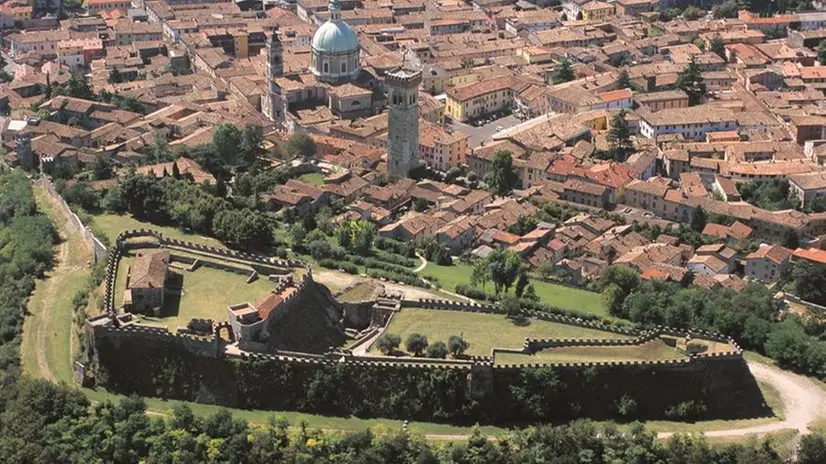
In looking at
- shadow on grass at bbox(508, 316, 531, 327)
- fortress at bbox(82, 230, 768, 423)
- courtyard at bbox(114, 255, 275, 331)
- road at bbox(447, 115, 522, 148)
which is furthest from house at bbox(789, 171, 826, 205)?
courtyard at bbox(114, 255, 275, 331)

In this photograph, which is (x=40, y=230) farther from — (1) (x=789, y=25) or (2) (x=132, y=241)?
(1) (x=789, y=25)

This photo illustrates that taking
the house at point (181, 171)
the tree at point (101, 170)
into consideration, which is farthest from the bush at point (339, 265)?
the tree at point (101, 170)

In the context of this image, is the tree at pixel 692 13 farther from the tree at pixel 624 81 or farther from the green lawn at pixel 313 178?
the green lawn at pixel 313 178

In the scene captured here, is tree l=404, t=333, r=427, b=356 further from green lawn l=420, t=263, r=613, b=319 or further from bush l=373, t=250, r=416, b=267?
bush l=373, t=250, r=416, b=267

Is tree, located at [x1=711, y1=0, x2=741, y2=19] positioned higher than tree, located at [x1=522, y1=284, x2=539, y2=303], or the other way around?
tree, located at [x1=711, y1=0, x2=741, y2=19]

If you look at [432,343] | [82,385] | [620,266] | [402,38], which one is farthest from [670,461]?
[402,38]

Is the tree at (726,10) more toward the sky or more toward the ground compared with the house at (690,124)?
more toward the sky

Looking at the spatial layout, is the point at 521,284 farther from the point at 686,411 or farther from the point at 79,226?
the point at 79,226

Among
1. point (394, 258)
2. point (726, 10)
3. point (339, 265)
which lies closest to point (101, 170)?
point (339, 265)
